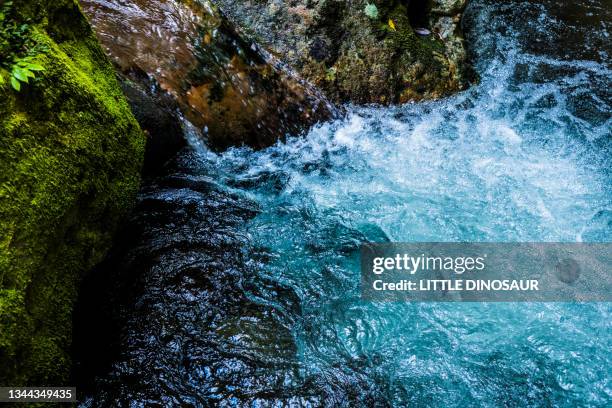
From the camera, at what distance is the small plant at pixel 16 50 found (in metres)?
2.69

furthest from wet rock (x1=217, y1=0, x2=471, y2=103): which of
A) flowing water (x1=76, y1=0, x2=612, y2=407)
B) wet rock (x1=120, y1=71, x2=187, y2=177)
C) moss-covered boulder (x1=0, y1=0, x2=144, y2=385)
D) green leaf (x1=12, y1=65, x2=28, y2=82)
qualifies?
green leaf (x1=12, y1=65, x2=28, y2=82)

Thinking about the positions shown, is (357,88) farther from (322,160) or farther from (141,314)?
(141,314)

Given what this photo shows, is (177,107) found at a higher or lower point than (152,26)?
lower

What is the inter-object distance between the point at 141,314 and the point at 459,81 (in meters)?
5.37

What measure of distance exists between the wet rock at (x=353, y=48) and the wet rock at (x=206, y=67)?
0.41 m

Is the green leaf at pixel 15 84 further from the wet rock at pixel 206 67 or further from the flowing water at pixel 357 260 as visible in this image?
the wet rock at pixel 206 67

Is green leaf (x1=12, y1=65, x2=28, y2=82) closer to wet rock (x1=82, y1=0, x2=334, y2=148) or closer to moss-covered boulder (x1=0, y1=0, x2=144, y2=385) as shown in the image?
moss-covered boulder (x1=0, y1=0, x2=144, y2=385)

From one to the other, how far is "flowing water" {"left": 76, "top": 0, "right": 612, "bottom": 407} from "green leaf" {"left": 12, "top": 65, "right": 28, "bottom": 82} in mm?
1591

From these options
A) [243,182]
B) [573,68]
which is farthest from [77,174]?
[573,68]

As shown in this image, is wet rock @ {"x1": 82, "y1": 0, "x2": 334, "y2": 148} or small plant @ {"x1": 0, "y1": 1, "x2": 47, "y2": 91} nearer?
small plant @ {"x1": 0, "y1": 1, "x2": 47, "y2": 91}

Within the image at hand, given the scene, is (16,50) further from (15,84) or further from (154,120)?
(154,120)

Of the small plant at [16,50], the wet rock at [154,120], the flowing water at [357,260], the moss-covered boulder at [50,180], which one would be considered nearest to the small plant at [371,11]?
the flowing water at [357,260]

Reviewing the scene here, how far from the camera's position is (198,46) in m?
5.57

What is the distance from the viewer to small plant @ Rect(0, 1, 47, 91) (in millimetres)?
2688
